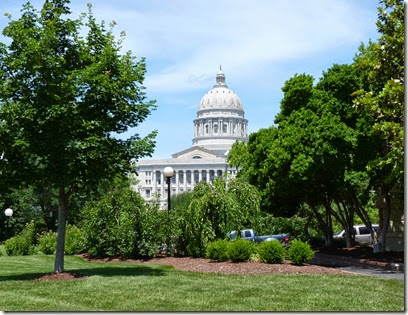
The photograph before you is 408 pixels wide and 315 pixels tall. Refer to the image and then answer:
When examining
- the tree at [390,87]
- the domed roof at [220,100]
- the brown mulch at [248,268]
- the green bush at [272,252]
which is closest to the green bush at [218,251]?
the brown mulch at [248,268]

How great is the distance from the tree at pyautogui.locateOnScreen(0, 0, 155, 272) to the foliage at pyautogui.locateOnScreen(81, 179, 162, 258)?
647 cm

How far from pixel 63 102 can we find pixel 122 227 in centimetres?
989

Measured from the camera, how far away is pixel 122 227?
73.9 ft

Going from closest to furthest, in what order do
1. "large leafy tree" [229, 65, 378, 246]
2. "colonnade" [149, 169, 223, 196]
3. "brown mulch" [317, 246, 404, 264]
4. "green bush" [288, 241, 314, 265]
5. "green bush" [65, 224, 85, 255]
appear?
1. "green bush" [288, 241, 314, 265]
2. "brown mulch" [317, 246, 404, 264]
3. "large leafy tree" [229, 65, 378, 246]
4. "green bush" [65, 224, 85, 255]
5. "colonnade" [149, 169, 223, 196]

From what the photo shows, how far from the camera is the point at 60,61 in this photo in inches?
527

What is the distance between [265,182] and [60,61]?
18708 mm

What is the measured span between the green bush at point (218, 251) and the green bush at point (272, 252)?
1.24 meters

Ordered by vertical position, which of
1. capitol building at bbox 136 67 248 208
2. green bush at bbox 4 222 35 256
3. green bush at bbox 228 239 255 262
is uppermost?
capitol building at bbox 136 67 248 208

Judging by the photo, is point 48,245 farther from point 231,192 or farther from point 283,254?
point 283,254

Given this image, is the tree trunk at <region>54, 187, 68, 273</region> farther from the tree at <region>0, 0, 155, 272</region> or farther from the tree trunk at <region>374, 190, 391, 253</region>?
the tree trunk at <region>374, 190, 391, 253</region>

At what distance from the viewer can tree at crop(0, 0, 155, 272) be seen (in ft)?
43.5

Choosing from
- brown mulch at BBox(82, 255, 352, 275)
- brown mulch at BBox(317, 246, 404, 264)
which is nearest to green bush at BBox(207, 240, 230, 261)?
brown mulch at BBox(82, 255, 352, 275)

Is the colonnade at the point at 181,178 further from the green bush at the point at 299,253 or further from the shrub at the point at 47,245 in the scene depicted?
the green bush at the point at 299,253

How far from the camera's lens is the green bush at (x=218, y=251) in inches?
727
